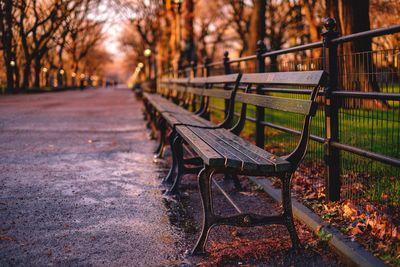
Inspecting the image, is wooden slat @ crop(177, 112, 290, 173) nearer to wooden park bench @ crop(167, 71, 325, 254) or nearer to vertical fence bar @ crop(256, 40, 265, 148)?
wooden park bench @ crop(167, 71, 325, 254)

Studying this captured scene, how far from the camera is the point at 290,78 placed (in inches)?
175

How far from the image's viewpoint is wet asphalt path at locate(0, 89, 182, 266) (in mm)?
3572

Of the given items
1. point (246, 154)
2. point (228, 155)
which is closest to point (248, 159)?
point (228, 155)

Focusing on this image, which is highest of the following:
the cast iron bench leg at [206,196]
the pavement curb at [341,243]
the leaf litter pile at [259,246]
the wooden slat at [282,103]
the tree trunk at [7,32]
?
the tree trunk at [7,32]

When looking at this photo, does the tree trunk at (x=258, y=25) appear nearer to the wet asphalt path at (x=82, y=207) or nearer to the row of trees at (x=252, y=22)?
the row of trees at (x=252, y=22)

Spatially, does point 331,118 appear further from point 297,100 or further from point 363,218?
point 363,218

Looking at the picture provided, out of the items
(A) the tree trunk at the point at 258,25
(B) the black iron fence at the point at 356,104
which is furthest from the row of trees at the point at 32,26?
(B) the black iron fence at the point at 356,104

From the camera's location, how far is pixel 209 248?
3719 millimetres

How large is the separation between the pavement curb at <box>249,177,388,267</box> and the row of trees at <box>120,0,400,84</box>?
257 cm

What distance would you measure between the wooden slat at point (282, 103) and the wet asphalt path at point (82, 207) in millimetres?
1336

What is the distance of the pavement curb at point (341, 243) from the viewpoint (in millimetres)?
3107

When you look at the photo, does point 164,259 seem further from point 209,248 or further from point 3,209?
point 3,209

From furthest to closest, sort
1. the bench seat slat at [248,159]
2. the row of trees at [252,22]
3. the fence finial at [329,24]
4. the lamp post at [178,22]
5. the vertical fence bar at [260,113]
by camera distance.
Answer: the lamp post at [178,22] → the row of trees at [252,22] → the vertical fence bar at [260,113] → the fence finial at [329,24] → the bench seat slat at [248,159]

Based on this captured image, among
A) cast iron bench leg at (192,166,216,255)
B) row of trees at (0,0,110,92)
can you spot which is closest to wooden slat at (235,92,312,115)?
cast iron bench leg at (192,166,216,255)
